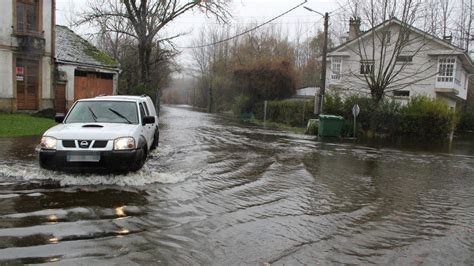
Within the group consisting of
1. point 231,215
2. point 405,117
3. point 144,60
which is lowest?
point 231,215

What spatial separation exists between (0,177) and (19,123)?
1087 cm

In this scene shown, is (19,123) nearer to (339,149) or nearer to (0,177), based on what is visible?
(0,177)

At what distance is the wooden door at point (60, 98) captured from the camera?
24453 mm

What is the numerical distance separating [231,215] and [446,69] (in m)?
30.6

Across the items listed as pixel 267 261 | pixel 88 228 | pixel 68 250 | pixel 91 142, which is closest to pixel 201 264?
pixel 267 261

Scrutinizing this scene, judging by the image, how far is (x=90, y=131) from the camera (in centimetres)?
805

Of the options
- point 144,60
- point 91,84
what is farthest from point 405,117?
point 91,84

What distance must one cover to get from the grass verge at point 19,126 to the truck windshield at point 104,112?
22.5ft

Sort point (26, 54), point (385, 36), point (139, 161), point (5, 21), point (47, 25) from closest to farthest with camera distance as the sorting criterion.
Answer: point (139, 161)
point (5, 21)
point (26, 54)
point (47, 25)
point (385, 36)

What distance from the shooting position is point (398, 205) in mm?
7852

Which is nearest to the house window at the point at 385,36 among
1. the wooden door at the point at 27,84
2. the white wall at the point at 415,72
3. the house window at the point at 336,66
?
the white wall at the point at 415,72

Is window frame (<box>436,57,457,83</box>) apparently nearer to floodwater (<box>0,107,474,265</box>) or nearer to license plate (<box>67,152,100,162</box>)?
floodwater (<box>0,107,474,265</box>)

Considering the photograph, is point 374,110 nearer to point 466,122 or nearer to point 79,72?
point 79,72

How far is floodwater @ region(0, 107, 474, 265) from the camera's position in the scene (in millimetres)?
4953
